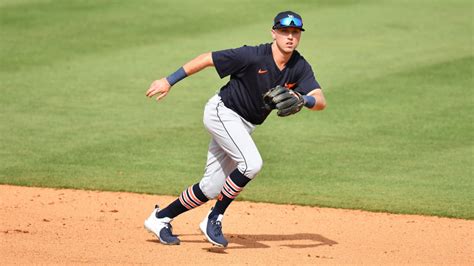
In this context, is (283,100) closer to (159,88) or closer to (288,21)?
(288,21)

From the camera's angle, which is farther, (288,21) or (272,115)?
(272,115)

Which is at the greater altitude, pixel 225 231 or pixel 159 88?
pixel 159 88

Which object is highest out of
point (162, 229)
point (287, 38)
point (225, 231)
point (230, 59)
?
point (287, 38)

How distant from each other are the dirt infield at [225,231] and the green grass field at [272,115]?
0.42 meters

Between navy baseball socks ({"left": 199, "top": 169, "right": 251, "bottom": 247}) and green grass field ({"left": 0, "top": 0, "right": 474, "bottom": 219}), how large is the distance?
7.27 ft

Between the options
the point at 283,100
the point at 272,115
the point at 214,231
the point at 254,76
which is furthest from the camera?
the point at 272,115

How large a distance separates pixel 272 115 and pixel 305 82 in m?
5.68

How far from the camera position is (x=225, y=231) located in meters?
9.10

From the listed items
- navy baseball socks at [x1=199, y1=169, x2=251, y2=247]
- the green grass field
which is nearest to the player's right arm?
navy baseball socks at [x1=199, y1=169, x2=251, y2=247]

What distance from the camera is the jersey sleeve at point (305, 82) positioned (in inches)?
317

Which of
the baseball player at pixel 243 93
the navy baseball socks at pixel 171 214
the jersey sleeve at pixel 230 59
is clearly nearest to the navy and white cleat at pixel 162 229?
the navy baseball socks at pixel 171 214

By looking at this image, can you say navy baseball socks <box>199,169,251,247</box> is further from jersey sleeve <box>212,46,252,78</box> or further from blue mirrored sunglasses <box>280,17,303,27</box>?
blue mirrored sunglasses <box>280,17,303,27</box>

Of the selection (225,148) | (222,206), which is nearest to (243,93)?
(225,148)

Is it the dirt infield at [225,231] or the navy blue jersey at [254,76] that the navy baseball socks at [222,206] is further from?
the navy blue jersey at [254,76]
